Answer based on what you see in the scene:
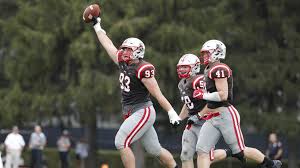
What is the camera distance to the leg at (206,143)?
543 inches

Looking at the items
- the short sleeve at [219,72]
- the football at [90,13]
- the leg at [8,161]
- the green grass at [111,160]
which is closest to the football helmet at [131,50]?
the football at [90,13]

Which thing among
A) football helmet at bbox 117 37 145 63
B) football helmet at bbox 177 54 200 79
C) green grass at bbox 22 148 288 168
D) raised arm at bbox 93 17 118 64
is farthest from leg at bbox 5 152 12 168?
football helmet at bbox 117 37 145 63

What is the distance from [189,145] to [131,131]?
6.10 ft

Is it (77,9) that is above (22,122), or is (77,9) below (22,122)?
above

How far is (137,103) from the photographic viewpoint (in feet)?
44.3

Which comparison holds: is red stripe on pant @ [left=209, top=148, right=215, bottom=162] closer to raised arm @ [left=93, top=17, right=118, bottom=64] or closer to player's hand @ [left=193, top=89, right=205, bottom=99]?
player's hand @ [left=193, top=89, right=205, bottom=99]

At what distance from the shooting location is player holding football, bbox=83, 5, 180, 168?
1315 cm

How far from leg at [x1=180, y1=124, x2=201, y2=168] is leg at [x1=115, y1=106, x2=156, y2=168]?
150cm

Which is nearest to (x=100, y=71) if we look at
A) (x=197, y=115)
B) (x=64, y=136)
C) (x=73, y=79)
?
(x=73, y=79)

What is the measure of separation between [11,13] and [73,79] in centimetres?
526

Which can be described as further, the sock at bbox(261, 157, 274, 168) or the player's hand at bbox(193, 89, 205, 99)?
the sock at bbox(261, 157, 274, 168)

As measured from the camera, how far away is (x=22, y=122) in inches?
1474

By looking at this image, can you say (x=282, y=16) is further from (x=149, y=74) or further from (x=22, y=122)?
(x=149, y=74)

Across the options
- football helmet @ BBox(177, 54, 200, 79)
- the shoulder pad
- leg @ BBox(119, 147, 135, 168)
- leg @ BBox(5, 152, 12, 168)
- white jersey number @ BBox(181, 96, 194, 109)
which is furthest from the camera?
leg @ BBox(5, 152, 12, 168)
